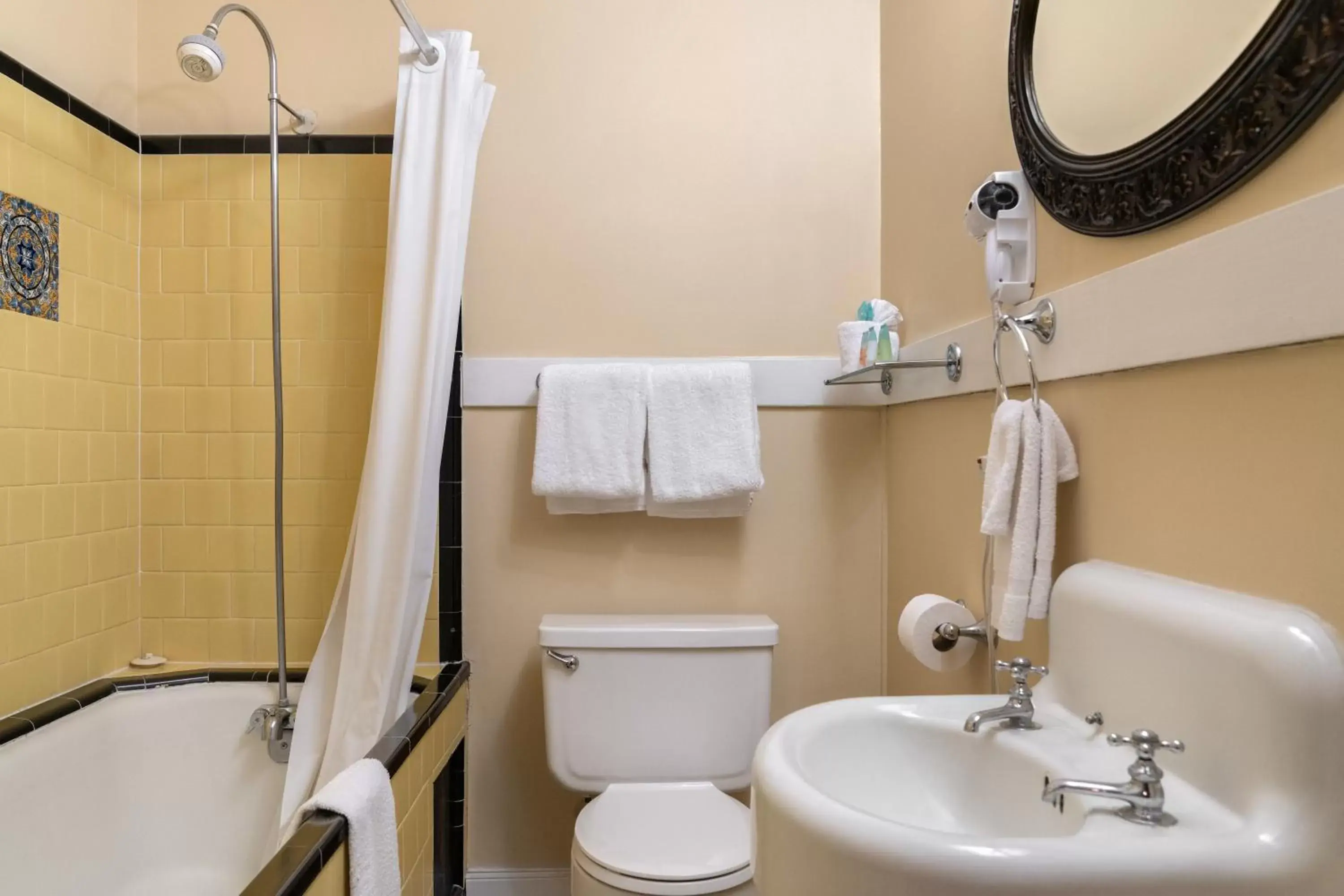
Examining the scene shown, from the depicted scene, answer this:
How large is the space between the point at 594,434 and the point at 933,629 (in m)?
0.84

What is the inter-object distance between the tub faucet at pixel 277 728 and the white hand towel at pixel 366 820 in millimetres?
563

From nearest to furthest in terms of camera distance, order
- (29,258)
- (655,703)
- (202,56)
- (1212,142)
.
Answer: (1212,142) → (202,56) → (29,258) → (655,703)

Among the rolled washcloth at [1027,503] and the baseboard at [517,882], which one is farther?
the baseboard at [517,882]

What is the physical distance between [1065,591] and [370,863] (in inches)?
40.5

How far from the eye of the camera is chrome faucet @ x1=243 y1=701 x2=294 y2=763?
1.78 metres

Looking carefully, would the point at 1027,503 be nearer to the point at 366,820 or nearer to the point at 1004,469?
the point at 1004,469

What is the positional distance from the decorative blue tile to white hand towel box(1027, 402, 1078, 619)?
5.83 feet

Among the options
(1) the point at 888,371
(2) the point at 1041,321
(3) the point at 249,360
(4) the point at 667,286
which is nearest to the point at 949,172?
(1) the point at 888,371

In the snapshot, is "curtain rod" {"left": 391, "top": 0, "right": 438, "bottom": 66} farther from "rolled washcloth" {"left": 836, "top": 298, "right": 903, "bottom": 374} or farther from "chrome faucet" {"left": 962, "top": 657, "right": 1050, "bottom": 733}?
"chrome faucet" {"left": 962, "top": 657, "right": 1050, "bottom": 733}

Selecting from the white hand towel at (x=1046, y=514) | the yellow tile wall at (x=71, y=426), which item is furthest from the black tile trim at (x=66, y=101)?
the white hand towel at (x=1046, y=514)

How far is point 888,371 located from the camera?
1849 mm

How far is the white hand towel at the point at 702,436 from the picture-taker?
180 cm

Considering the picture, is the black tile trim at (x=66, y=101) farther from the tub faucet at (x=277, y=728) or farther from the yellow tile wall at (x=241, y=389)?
the tub faucet at (x=277, y=728)

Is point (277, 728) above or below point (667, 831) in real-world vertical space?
above
